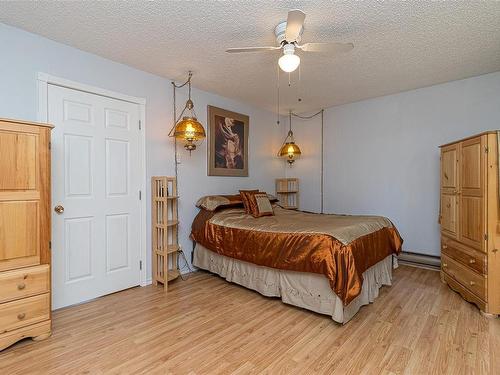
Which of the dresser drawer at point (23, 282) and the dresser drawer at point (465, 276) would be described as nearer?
the dresser drawer at point (23, 282)

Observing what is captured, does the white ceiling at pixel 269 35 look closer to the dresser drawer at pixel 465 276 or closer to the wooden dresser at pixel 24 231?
the wooden dresser at pixel 24 231

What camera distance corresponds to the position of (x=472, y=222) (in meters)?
2.70

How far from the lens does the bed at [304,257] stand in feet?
7.70

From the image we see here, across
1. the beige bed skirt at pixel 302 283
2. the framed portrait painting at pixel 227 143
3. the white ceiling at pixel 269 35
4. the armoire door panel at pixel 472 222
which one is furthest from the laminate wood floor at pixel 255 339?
the white ceiling at pixel 269 35

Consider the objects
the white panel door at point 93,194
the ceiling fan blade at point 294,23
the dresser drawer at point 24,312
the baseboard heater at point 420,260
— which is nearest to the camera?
the ceiling fan blade at point 294,23

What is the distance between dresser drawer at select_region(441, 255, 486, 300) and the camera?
252cm

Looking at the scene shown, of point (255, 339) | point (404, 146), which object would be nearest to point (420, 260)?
point (404, 146)

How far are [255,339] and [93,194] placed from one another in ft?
7.29

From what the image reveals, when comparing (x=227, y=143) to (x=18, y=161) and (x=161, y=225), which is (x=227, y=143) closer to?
(x=161, y=225)

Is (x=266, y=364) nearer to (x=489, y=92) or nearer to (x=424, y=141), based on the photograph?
(x=424, y=141)

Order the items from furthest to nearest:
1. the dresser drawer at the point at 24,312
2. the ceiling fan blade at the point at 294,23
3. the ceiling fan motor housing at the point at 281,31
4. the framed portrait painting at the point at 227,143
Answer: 1. the framed portrait painting at the point at 227,143
2. the ceiling fan motor housing at the point at 281,31
3. the dresser drawer at the point at 24,312
4. the ceiling fan blade at the point at 294,23

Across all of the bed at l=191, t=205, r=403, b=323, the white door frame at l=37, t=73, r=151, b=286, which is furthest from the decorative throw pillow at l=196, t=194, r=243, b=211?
the white door frame at l=37, t=73, r=151, b=286

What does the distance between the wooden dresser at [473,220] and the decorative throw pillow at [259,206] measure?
217 cm

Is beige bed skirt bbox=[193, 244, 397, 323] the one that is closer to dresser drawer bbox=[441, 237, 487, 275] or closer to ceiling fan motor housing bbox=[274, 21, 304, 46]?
dresser drawer bbox=[441, 237, 487, 275]
